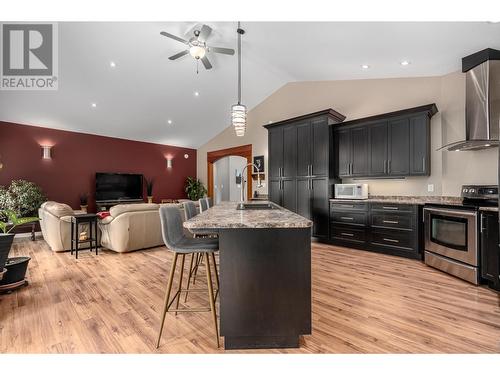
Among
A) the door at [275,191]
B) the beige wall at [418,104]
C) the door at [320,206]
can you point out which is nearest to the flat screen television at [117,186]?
the door at [275,191]

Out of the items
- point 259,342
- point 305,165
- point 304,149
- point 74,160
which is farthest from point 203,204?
point 74,160

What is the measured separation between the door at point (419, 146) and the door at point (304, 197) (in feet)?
5.85

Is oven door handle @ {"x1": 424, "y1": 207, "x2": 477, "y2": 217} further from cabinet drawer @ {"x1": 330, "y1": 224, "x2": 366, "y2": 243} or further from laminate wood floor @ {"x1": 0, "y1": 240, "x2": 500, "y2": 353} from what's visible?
cabinet drawer @ {"x1": 330, "y1": 224, "x2": 366, "y2": 243}

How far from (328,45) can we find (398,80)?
1.72m

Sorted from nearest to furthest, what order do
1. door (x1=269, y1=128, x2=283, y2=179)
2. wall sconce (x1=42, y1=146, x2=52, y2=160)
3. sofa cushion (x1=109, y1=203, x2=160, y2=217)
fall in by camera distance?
sofa cushion (x1=109, y1=203, x2=160, y2=217)
door (x1=269, y1=128, x2=283, y2=179)
wall sconce (x1=42, y1=146, x2=52, y2=160)

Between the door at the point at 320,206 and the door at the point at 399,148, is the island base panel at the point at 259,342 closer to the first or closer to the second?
the door at the point at 320,206

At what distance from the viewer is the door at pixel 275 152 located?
5.55 metres

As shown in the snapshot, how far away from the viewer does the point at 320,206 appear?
4875mm

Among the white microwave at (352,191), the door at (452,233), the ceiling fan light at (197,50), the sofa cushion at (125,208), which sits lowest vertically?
the door at (452,233)

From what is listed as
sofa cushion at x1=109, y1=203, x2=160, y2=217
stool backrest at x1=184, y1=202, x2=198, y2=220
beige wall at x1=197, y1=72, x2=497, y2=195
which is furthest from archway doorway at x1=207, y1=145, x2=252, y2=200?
stool backrest at x1=184, y1=202, x2=198, y2=220

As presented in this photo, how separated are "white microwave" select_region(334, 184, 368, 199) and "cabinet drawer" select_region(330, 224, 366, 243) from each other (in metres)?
0.57

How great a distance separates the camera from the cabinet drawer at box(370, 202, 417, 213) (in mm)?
3803

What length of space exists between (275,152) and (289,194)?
1.01 metres

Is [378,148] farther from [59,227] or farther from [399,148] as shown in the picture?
[59,227]
